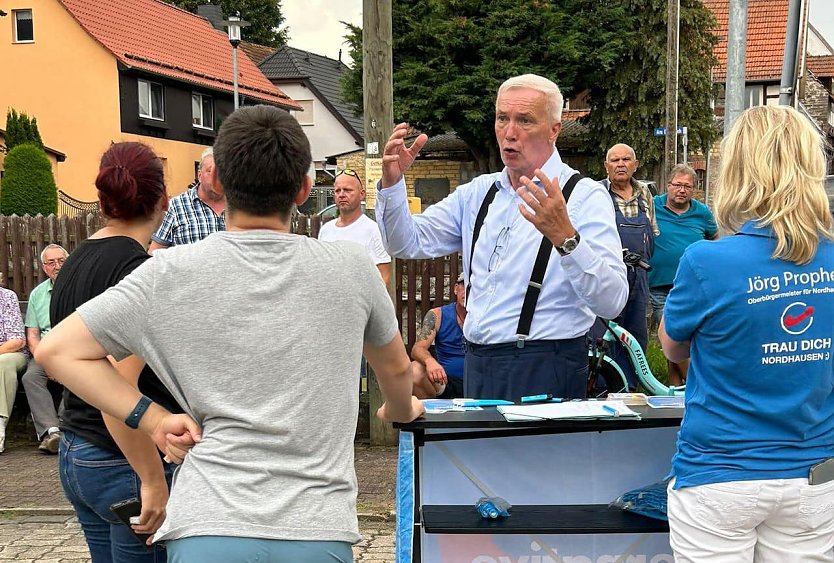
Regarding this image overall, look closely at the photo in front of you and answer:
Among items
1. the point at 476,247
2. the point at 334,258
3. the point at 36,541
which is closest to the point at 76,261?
the point at 334,258

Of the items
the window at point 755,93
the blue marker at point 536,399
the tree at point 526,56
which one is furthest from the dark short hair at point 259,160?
the window at point 755,93

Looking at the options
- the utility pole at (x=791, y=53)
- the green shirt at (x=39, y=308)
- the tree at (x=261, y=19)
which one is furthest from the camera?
the tree at (x=261, y=19)

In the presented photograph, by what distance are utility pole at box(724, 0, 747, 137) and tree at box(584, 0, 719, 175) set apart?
22.4 m

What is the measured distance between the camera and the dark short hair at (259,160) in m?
2.18

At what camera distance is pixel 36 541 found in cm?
576

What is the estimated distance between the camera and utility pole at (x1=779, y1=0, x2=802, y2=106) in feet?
22.9

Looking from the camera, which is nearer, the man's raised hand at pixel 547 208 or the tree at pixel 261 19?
the man's raised hand at pixel 547 208

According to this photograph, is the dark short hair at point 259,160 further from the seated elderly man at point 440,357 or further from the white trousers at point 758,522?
the seated elderly man at point 440,357

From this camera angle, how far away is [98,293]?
2912 millimetres

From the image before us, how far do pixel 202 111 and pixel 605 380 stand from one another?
33.9m

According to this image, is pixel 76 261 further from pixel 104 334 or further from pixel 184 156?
pixel 184 156

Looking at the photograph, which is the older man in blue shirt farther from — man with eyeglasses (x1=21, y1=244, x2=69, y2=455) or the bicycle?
man with eyeglasses (x1=21, y1=244, x2=69, y2=455)

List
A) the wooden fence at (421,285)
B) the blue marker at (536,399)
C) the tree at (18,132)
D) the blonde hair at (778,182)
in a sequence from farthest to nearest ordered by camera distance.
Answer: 1. the tree at (18,132)
2. the wooden fence at (421,285)
3. the blue marker at (536,399)
4. the blonde hair at (778,182)

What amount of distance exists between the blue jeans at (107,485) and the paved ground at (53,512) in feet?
8.49
